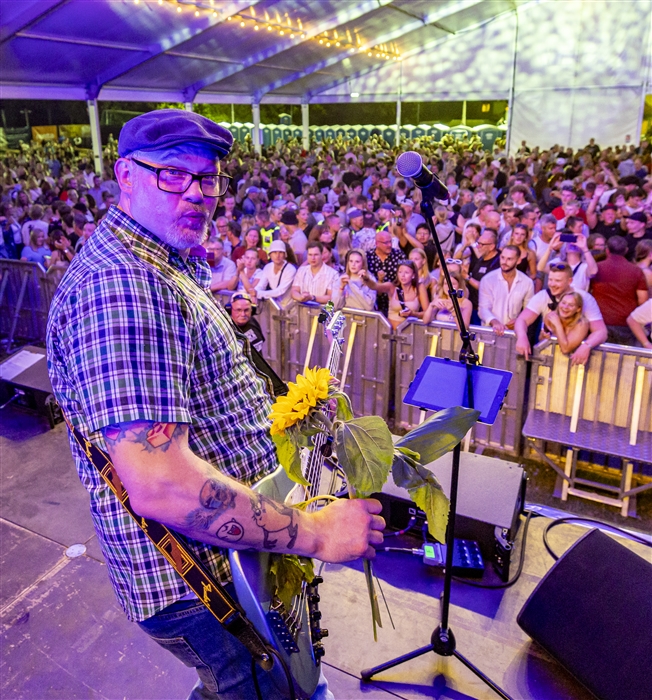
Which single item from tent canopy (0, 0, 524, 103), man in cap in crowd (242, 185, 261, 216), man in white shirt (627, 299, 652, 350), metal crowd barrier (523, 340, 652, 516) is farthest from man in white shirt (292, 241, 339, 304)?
tent canopy (0, 0, 524, 103)

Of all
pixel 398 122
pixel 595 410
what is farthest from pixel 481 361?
pixel 398 122

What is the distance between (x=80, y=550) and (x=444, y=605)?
202 cm

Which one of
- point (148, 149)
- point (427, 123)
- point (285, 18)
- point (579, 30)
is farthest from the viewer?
point (427, 123)

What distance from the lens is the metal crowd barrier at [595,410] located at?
155 inches

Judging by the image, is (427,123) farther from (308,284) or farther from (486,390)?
(486,390)

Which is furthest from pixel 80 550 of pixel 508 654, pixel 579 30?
pixel 579 30

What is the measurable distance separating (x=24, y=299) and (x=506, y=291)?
5423 mm

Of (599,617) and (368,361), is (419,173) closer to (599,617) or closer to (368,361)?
(599,617)

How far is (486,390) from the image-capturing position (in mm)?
2393

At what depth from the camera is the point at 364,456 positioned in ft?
4.11

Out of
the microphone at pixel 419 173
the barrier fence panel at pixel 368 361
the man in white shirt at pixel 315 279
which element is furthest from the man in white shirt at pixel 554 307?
the microphone at pixel 419 173

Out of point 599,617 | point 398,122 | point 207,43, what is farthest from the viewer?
point 398,122

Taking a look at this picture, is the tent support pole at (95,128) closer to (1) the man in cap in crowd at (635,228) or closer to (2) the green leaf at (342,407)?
(1) the man in cap in crowd at (635,228)

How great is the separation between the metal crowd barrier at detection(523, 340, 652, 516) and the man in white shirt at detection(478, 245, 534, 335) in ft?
2.52
